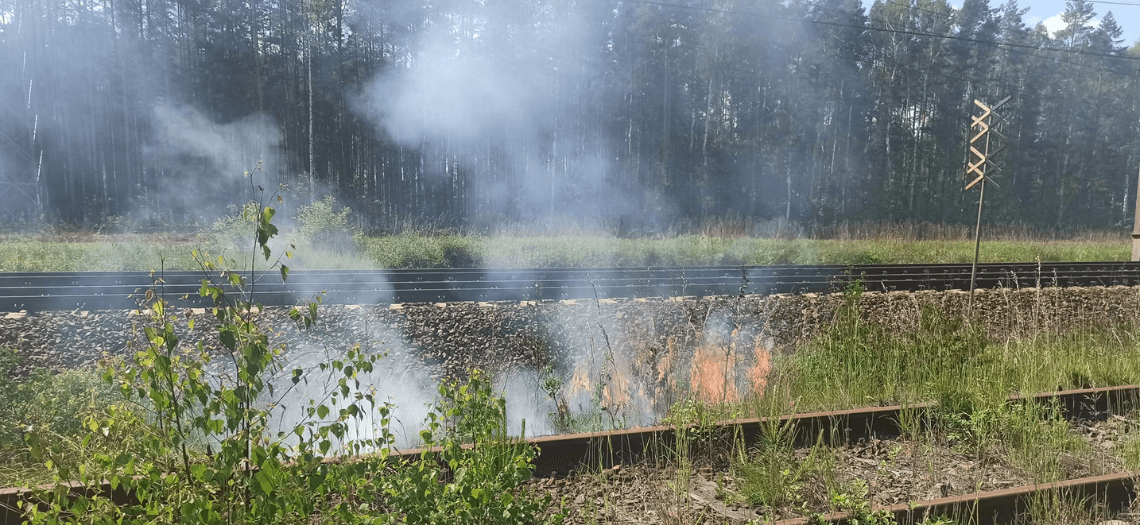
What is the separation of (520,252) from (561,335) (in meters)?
8.33

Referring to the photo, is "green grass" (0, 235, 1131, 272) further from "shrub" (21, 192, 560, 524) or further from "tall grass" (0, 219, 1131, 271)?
"shrub" (21, 192, 560, 524)

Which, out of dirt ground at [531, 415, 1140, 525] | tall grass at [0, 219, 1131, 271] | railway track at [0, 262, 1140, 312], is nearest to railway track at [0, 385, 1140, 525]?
dirt ground at [531, 415, 1140, 525]

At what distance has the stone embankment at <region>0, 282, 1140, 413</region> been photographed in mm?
→ 5867

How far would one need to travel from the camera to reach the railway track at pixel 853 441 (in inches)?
110

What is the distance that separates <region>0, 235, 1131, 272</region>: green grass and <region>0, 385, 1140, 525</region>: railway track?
9468 mm

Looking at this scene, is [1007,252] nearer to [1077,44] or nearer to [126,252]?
[126,252]

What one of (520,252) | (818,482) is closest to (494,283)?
(520,252)

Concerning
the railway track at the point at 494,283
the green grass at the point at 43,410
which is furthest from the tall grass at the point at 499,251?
the green grass at the point at 43,410

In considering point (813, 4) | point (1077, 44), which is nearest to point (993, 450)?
point (813, 4)

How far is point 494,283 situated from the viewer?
9.61 meters

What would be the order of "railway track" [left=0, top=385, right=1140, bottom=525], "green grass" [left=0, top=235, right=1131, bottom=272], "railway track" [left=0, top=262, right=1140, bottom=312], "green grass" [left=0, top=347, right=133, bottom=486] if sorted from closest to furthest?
"railway track" [left=0, top=385, right=1140, bottom=525]
"green grass" [left=0, top=347, right=133, bottom=486]
"railway track" [left=0, top=262, right=1140, bottom=312]
"green grass" [left=0, top=235, right=1131, bottom=272]

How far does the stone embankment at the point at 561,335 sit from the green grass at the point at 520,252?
4.60 metres

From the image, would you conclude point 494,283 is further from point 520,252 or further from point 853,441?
point 853,441

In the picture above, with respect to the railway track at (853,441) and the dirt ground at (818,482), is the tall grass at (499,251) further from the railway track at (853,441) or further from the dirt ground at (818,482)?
the dirt ground at (818,482)
